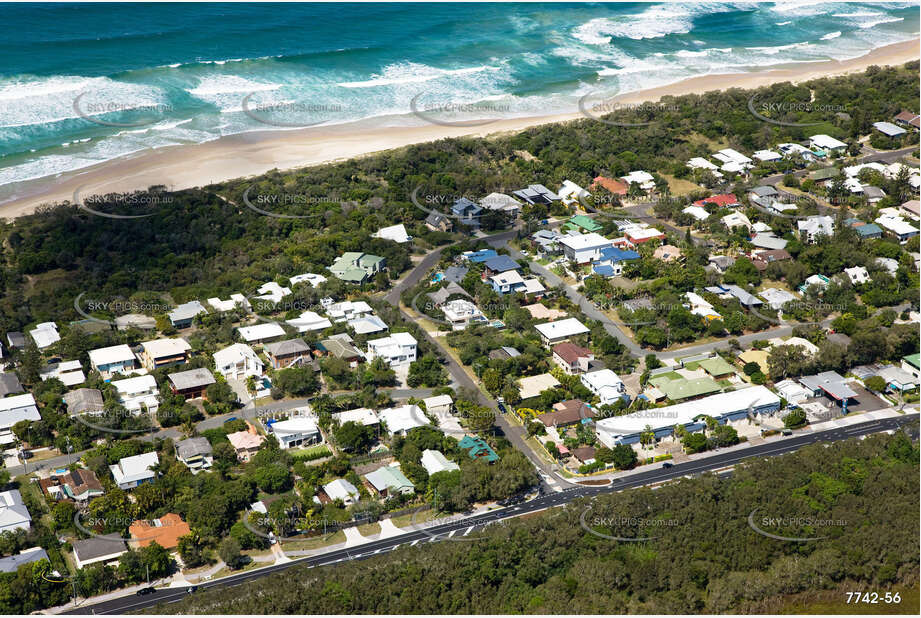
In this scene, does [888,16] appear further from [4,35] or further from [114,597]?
[114,597]

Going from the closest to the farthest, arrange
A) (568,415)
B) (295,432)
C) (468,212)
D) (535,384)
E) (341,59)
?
(295,432) → (568,415) → (535,384) → (468,212) → (341,59)

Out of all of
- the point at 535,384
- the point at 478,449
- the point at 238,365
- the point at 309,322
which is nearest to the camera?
the point at 478,449

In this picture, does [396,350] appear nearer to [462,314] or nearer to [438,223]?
[462,314]

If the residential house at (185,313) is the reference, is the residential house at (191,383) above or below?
below

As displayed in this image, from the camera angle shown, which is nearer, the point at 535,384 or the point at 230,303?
the point at 535,384

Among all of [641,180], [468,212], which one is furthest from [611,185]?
[468,212]

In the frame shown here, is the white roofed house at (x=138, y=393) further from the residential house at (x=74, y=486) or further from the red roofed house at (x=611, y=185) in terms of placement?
the red roofed house at (x=611, y=185)

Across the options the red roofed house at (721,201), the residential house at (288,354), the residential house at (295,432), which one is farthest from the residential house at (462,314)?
the red roofed house at (721,201)
